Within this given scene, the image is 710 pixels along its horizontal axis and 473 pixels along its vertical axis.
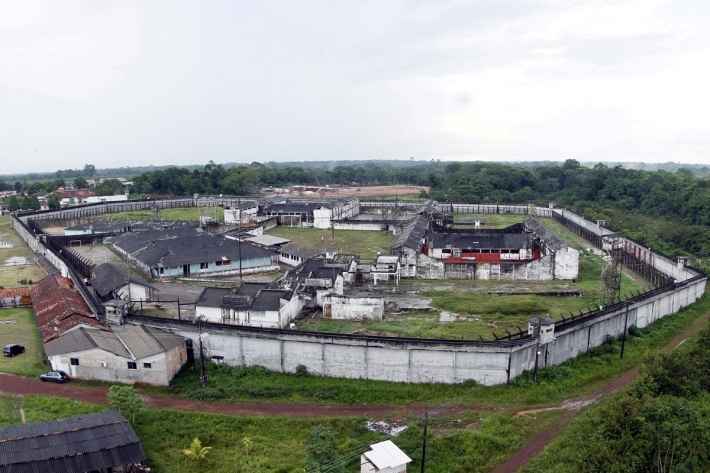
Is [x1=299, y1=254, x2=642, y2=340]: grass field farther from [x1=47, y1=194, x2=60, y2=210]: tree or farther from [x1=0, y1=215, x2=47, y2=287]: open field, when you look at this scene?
[x1=47, y1=194, x2=60, y2=210]: tree

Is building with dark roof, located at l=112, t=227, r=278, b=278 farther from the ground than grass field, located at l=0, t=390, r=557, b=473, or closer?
farther from the ground

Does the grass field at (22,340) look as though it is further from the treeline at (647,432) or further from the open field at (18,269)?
the treeline at (647,432)

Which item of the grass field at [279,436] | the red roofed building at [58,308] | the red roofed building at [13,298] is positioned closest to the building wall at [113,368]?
the grass field at [279,436]

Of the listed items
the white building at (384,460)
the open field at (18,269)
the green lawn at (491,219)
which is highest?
the green lawn at (491,219)

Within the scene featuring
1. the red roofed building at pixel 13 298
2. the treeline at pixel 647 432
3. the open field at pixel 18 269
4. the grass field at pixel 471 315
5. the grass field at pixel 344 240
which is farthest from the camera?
the grass field at pixel 344 240

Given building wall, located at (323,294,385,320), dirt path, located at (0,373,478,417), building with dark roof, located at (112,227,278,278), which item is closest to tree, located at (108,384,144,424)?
dirt path, located at (0,373,478,417)

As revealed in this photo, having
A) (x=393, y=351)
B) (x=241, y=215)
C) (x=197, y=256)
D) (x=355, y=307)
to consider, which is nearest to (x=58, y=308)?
(x=197, y=256)

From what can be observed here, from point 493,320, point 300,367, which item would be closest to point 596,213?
point 493,320
